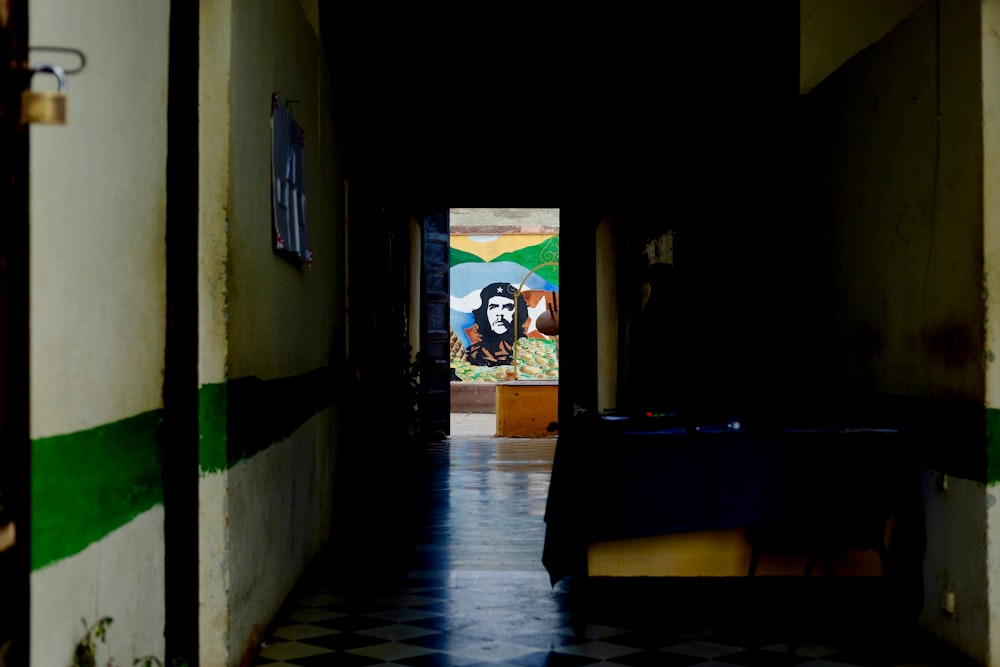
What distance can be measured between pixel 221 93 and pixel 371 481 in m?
5.18

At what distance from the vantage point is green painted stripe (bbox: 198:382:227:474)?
11.9 feet

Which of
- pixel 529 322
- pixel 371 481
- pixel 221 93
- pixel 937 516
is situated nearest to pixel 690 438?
pixel 937 516

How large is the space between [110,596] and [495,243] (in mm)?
→ 19691

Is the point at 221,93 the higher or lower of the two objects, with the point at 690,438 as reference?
higher

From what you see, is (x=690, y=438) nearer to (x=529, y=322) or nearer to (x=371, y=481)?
(x=371, y=481)

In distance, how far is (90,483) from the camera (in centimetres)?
254

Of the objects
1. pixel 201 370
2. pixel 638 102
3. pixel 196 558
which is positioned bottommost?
pixel 196 558

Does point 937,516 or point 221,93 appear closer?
point 221,93

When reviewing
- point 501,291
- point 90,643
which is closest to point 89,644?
point 90,643

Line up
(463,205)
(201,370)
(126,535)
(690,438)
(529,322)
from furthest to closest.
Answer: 1. (529,322)
2. (463,205)
3. (690,438)
4. (201,370)
5. (126,535)

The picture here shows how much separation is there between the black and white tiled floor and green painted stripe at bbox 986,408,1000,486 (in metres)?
0.77

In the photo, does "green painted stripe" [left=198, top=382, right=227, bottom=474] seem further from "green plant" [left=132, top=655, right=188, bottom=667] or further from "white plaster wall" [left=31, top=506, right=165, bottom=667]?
"green plant" [left=132, top=655, right=188, bottom=667]

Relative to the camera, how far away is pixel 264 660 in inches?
166

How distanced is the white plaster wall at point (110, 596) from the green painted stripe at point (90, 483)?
0.13ft
